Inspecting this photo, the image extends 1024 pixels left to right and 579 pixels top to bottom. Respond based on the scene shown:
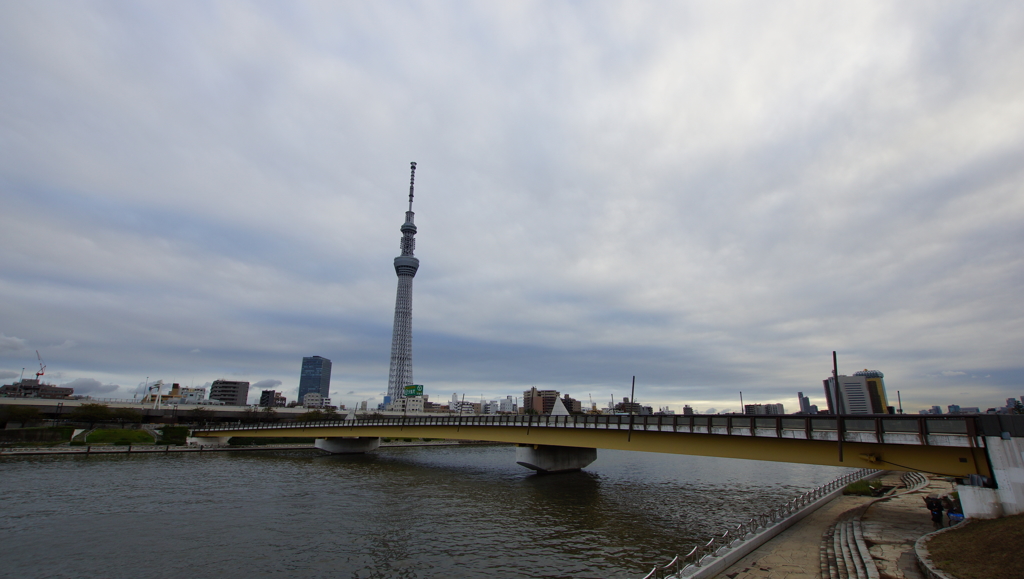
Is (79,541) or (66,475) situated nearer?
(79,541)

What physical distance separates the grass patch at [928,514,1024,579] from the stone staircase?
248cm

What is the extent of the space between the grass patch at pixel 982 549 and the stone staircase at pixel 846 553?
2484 millimetres

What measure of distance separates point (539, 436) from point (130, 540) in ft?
129

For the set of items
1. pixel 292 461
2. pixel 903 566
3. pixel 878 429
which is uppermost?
pixel 878 429

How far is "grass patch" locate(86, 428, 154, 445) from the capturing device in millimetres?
84500

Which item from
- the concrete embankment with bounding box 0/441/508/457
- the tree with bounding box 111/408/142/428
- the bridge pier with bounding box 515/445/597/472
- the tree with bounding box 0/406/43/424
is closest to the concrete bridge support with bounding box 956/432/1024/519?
the bridge pier with bounding box 515/445/597/472

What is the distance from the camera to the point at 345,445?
9169 centimetres

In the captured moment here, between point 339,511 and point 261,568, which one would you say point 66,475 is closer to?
point 339,511

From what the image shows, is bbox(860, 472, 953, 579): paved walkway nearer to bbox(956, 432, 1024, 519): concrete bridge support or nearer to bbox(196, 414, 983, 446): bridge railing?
bbox(956, 432, 1024, 519): concrete bridge support

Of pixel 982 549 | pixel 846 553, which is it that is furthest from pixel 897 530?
pixel 982 549

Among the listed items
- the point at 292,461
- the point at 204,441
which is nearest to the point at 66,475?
the point at 292,461

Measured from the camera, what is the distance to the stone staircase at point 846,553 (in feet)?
62.9

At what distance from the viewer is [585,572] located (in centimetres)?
2345

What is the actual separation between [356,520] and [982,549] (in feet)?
114
